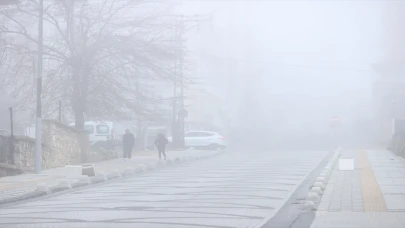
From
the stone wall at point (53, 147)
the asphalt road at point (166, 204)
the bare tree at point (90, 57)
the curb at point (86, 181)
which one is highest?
the bare tree at point (90, 57)

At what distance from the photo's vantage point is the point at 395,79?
40469mm

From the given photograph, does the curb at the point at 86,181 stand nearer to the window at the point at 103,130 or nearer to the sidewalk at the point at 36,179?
the sidewalk at the point at 36,179

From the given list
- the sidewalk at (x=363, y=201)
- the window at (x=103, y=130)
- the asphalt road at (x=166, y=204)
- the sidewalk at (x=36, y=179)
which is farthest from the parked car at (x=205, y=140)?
the sidewalk at (x=363, y=201)

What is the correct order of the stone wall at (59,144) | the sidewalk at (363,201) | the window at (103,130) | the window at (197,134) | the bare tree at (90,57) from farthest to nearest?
the window at (197,134) < the window at (103,130) < the bare tree at (90,57) < the stone wall at (59,144) < the sidewalk at (363,201)

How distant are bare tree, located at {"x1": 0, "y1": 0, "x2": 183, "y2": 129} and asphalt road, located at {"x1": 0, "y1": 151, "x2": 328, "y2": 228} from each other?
8089mm

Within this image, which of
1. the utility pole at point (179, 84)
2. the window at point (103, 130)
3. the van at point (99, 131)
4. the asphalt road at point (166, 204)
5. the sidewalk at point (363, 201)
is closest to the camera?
the sidewalk at point (363, 201)

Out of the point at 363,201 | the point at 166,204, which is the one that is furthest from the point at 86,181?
the point at 363,201

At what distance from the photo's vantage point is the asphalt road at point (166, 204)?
37.2 ft

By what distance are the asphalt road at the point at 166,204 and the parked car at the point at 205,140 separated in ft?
73.9

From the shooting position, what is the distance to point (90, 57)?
29.1 metres

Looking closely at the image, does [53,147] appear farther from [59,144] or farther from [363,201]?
[363,201]

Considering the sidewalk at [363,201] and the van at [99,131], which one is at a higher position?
the van at [99,131]

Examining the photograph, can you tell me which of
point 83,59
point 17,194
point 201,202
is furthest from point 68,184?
point 83,59

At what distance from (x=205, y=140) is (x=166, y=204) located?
31.7 m
